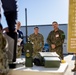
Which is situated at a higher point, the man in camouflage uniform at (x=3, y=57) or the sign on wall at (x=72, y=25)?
the sign on wall at (x=72, y=25)

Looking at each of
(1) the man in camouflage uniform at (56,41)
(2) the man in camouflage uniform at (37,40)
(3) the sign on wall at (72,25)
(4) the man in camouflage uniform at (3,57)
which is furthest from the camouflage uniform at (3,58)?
(2) the man in camouflage uniform at (37,40)

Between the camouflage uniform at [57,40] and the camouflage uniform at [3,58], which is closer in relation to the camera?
the camouflage uniform at [3,58]

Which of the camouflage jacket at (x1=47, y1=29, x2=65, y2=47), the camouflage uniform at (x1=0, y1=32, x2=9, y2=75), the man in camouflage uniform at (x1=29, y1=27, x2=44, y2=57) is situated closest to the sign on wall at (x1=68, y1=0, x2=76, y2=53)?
the camouflage uniform at (x1=0, y1=32, x2=9, y2=75)

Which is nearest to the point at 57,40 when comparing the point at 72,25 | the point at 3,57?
the point at 3,57

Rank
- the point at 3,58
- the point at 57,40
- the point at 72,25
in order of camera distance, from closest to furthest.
Result: 1. the point at 72,25
2. the point at 3,58
3. the point at 57,40

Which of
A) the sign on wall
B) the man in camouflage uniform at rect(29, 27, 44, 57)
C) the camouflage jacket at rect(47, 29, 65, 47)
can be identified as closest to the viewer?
the sign on wall

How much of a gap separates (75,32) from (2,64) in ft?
2.19

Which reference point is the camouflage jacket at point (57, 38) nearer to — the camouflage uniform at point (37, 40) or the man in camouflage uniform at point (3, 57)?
the camouflage uniform at point (37, 40)

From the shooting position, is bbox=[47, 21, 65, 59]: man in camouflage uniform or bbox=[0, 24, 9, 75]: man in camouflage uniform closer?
bbox=[0, 24, 9, 75]: man in camouflage uniform

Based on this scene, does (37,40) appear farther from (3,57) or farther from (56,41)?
(3,57)

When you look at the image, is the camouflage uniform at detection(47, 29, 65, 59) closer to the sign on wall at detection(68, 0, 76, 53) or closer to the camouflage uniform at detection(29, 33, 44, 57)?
the camouflage uniform at detection(29, 33, 44, 57)

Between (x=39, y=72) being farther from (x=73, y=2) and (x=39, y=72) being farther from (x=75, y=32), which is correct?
(x=73, y=2)

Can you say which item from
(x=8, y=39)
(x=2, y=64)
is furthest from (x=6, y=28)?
(x=2, y=64)

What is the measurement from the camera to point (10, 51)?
2.11 meters
